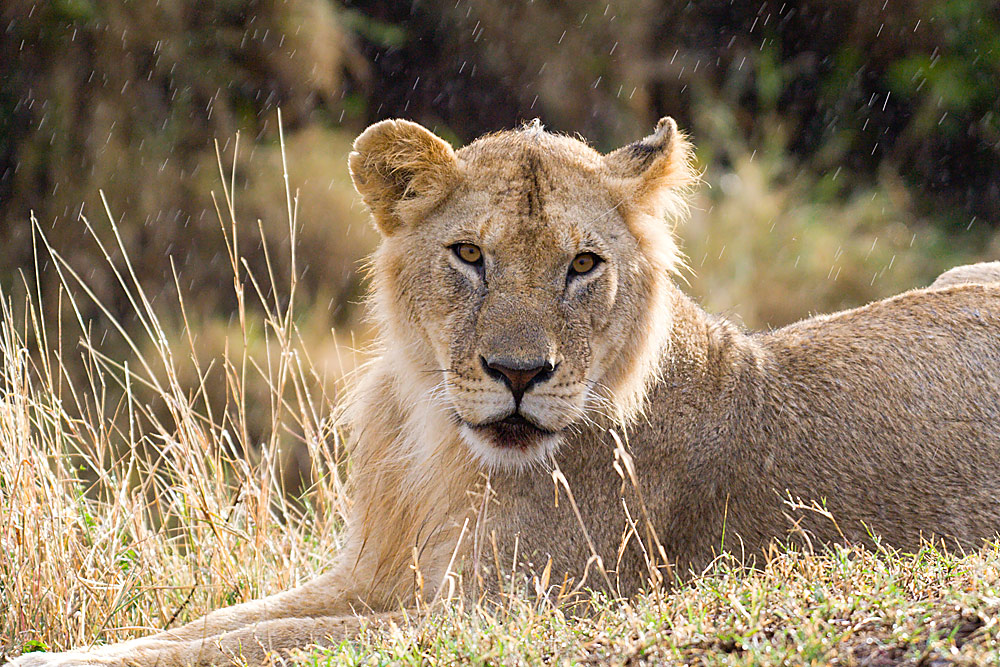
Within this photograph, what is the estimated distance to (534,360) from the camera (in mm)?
3539

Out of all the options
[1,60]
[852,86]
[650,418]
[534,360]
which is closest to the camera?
[534,360]

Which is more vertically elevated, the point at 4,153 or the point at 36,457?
the point at 36,457

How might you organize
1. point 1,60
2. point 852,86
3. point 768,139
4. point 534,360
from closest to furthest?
point 534,360 < point 1,60 < point 768,139 < point 852,86

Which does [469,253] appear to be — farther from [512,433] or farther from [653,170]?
[653,170]

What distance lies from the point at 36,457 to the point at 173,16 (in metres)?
10.6

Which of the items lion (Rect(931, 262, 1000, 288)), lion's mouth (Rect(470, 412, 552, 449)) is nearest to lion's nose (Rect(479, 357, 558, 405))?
lion's mouth (Rect(470, 412, 552, 449))

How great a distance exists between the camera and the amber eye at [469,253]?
387 centimetres

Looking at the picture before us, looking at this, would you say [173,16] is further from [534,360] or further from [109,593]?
[534,360]

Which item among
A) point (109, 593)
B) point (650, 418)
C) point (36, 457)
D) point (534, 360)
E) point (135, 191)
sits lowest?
point (135, 191)

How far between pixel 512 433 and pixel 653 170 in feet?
3.75

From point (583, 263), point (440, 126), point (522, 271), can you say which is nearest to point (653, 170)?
point (583, 263)

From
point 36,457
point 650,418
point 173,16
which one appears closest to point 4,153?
point 173,16

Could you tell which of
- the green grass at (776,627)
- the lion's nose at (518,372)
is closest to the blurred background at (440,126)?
the lion's nose at (518,372)

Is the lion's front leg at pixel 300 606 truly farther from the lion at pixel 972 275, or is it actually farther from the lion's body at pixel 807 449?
the lion at pixel 972 275
